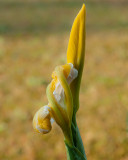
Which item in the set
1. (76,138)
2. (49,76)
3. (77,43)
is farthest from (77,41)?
(49,76)

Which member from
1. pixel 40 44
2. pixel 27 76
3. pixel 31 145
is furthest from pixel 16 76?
pixel 31 145

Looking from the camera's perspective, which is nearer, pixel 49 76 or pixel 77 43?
pixel 77 43

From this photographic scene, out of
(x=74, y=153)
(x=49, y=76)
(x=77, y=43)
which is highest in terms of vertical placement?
(x=49, y=76)

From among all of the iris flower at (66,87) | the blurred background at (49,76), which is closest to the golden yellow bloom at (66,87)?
the iris flower at (66,87)

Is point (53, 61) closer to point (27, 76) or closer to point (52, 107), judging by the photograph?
point (27, 76)

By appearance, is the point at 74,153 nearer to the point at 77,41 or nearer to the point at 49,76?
the point at 77,41

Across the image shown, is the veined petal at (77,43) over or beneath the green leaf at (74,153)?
over

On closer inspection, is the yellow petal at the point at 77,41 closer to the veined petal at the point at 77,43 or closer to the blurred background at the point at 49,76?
the veined petal at the point at 77,43
